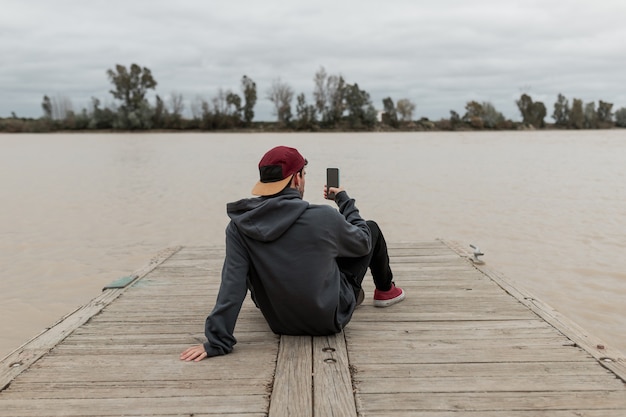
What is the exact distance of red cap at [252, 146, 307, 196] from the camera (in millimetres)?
3160

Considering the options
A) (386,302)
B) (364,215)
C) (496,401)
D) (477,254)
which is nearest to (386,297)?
(386,302)

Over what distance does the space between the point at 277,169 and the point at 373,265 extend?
1281mm

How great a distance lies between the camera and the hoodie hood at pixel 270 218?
3.11 metres

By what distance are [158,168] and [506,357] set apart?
25335 mm

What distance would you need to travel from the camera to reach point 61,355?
11.0 feet

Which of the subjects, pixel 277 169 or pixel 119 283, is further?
pixel 119 283

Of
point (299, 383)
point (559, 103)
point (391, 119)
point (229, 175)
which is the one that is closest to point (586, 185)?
point (229, 175)

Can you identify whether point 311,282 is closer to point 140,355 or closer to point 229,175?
point 140,355

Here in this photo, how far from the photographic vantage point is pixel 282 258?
3.19 m

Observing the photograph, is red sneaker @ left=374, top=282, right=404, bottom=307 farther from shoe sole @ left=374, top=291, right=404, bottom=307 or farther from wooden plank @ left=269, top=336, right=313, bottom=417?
wooden plank @ left=269, top=336, right=313, bottom=417

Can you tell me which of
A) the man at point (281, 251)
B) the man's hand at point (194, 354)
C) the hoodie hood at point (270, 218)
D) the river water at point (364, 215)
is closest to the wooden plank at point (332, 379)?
the man at point (281, 251)

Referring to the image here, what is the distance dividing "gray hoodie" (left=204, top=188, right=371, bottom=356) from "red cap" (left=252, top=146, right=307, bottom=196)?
54mm

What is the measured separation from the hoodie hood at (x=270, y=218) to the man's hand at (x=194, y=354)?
0.73 meters

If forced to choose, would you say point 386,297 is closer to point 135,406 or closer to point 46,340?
point 135,406
